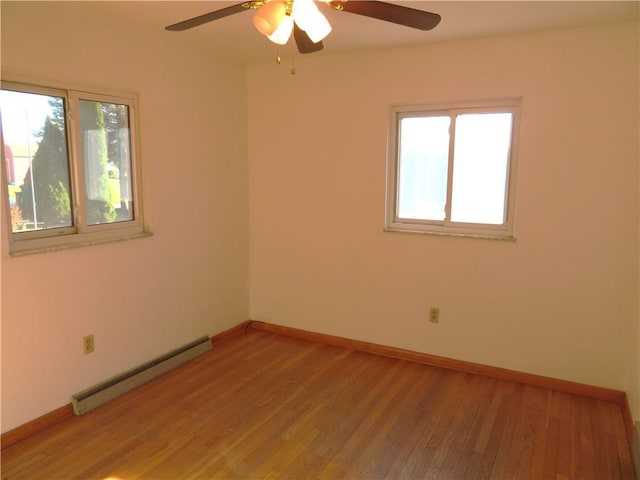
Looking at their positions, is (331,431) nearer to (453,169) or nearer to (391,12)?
(453,169)

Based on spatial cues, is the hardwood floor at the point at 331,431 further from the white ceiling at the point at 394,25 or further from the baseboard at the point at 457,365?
the white ceiling at the point at 394,25

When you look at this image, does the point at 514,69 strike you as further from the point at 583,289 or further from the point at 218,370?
the point at 218,370

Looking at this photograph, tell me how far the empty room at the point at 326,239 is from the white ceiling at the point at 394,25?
0.02m

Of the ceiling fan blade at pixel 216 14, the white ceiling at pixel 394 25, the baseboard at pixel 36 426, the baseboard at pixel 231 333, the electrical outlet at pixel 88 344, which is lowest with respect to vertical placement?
the baseboard at pixel 36 426

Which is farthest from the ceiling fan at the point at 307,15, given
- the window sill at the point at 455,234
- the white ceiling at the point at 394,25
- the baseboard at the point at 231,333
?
the baseboard at the point at 231,333

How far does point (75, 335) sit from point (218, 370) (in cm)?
100

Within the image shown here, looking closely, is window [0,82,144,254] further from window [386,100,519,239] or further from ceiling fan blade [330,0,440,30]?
window [386,100,519,239]

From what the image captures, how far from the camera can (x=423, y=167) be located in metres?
3.28

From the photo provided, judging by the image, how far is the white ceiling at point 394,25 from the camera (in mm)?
2312

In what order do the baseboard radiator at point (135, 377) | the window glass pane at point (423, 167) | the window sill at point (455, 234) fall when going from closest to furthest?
1. the baseboard radiator at point (135, 377)
2. the window sill at point (455, 234)
3. the window glass pane at point (423, 167)

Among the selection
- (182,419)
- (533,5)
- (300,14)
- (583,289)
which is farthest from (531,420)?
(300,14)

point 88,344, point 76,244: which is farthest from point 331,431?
point 76,244

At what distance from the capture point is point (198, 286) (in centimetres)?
345

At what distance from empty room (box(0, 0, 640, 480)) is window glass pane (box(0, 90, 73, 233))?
0.04ft
